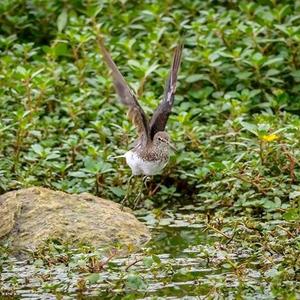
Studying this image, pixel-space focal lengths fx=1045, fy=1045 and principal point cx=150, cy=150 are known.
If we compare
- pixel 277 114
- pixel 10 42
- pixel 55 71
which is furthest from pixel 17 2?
pixel 277 114

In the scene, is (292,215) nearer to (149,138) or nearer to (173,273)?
(173,273)

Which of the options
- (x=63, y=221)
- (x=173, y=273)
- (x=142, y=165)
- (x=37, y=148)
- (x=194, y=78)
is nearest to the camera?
(x=173, y=273)

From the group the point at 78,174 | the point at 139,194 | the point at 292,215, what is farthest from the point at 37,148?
the point at 292,215

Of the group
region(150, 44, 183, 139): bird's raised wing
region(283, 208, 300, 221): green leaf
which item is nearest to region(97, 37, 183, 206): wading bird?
region(150, 44, 183, 139): bird's raised wing

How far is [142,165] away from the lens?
27.7 feet

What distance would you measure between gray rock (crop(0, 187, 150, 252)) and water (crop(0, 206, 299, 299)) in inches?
9.0

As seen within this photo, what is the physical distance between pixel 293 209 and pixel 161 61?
13.2ft

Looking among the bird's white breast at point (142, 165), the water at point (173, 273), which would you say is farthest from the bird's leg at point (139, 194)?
the water at point (173, 273)

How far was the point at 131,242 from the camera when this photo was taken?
792cm

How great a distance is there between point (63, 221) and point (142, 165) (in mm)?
897

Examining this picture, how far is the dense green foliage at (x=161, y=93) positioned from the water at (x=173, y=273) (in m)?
0.20

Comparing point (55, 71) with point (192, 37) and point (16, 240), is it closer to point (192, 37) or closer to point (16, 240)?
point (192, 37)

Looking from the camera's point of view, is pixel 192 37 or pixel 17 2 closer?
pixel 192 37

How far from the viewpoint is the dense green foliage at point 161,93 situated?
877 cm
